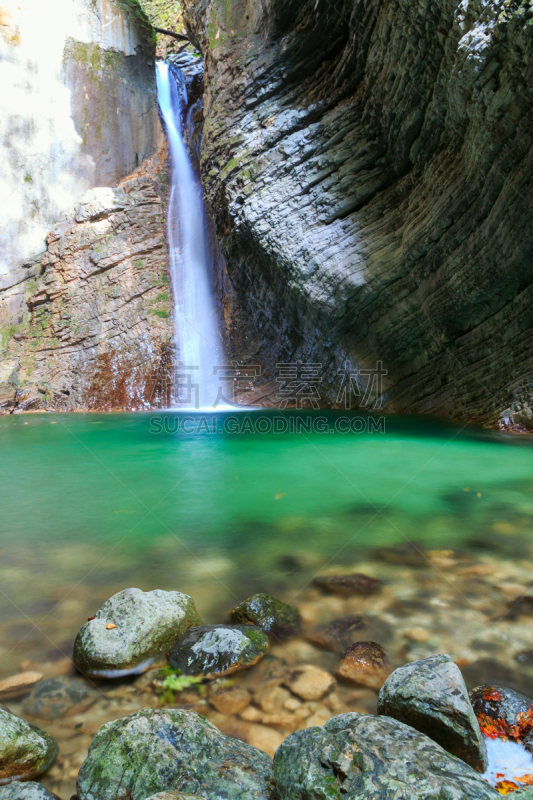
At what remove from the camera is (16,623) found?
2.47m

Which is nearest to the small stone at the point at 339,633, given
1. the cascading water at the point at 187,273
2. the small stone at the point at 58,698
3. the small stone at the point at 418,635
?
the small stone at the point at 418,635

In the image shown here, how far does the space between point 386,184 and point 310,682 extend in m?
Answer: 10.3

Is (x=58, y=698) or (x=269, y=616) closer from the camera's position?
(x=58, y=698)

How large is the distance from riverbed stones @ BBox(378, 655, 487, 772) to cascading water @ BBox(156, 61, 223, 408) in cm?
1398

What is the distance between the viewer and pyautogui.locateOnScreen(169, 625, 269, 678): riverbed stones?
6.76ft

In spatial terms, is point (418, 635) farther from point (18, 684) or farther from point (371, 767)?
point (18, 684)

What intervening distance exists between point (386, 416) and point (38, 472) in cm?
747

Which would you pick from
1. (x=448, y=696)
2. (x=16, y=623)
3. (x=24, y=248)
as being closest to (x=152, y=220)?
(x=24, y=248)

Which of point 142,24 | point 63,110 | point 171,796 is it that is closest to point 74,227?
point 63,110

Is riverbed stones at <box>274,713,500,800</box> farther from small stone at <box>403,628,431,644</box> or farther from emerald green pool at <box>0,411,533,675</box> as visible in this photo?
emerald green pool at <box>0,411,533,675</box>

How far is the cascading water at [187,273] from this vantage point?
1609cm

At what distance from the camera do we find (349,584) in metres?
2.83

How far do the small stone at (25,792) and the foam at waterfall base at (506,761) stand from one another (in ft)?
4.24

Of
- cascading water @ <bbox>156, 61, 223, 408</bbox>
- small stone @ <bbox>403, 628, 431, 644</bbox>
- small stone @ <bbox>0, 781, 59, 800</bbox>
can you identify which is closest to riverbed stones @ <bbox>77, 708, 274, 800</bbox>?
small stone @ <bbox>0, 781, 59, 800</bbox>
